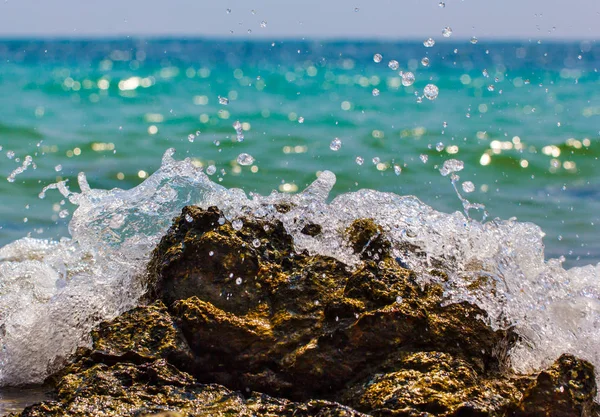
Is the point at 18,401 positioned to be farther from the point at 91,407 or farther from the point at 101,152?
the point at 101,152

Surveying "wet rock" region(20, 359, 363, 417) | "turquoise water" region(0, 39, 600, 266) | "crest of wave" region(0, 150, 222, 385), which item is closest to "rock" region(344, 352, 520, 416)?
"wet rock" region(20, 359, 363, 417)

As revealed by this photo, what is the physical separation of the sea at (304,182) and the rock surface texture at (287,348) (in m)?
0.24

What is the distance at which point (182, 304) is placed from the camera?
2830 millimetres

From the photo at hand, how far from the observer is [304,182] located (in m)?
8.85

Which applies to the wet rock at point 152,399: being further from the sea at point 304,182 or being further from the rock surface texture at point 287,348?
the sea at point 304,182

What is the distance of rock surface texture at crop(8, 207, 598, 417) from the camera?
248 cm

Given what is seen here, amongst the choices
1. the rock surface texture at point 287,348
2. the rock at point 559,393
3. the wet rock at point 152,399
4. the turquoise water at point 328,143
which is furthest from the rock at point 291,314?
the turquoise water at point 328,143

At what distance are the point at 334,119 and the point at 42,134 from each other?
4547 millimetres

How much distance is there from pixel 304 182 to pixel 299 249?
18.3 feet

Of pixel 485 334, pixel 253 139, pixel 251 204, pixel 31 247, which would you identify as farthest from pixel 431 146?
pixel 485 334

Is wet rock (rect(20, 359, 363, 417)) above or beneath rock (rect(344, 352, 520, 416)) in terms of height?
beneath

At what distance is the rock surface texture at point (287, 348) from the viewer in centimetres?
248

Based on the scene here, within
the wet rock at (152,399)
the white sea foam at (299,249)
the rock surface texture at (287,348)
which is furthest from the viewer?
the white sea foam at (299,249)

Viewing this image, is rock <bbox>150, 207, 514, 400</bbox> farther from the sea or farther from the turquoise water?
the turquoise water
